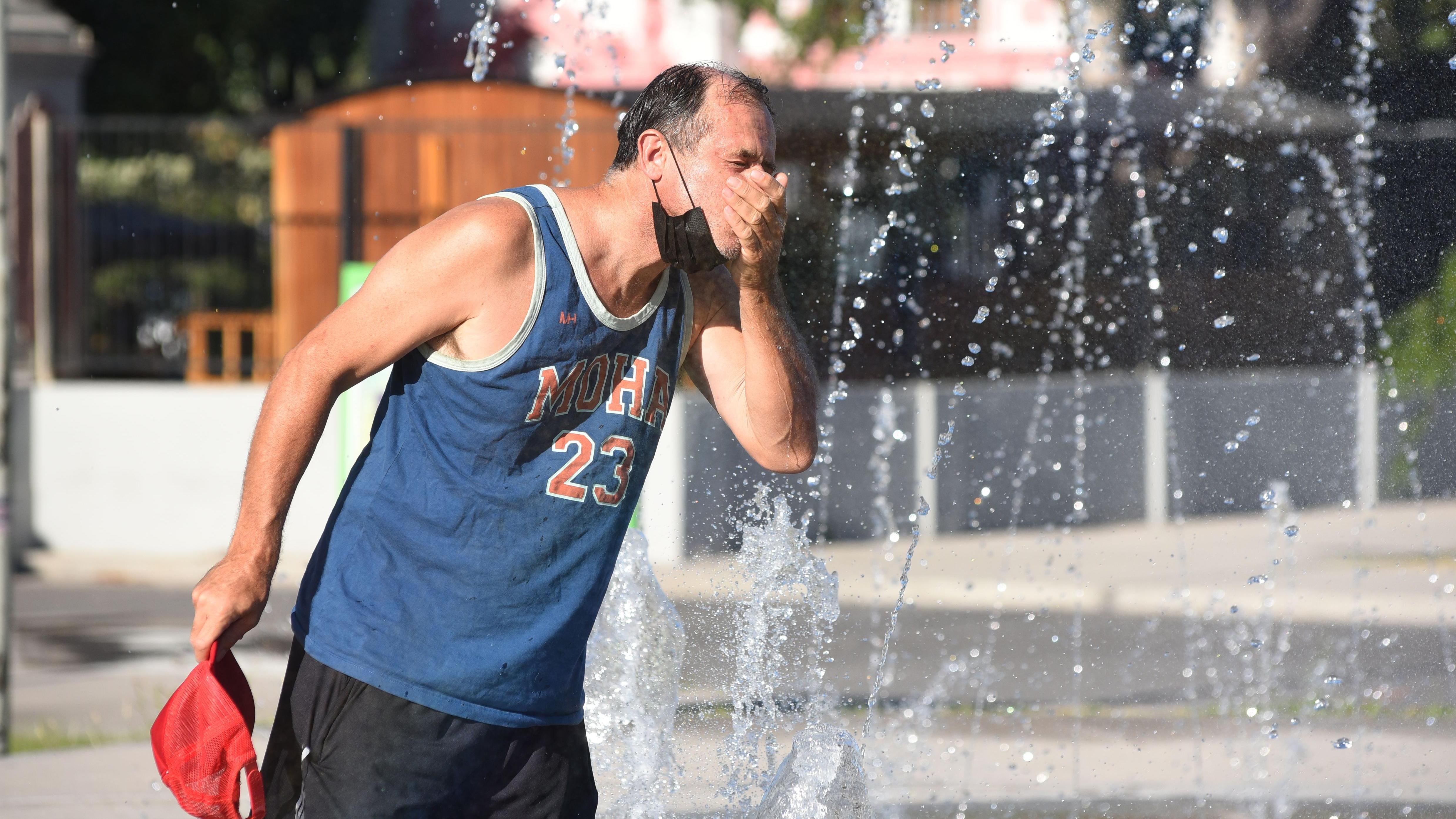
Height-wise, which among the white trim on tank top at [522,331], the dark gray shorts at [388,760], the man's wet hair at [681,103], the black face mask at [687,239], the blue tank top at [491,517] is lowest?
the dark gray shorts at [388,760]

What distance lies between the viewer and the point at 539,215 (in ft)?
6.84

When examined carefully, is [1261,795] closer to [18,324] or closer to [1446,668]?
[1446,668]

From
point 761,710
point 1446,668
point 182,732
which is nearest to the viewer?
point 182,732

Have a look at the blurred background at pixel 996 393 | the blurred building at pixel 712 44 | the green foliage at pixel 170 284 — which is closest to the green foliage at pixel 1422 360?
the blurred background at pixel 996 393

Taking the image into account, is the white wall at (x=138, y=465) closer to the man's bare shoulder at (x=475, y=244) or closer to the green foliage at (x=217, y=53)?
the man's bare shoulder at (x=475, y=244)

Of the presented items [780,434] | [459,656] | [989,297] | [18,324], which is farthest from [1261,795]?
[18,324]

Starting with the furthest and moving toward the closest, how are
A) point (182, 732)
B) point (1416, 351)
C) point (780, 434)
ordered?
point (1416, 351) → point (780, 434) → point (182, 732)

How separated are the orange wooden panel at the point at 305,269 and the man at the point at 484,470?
8.30m

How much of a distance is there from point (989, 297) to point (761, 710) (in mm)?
4502

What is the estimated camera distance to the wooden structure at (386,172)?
948 cm

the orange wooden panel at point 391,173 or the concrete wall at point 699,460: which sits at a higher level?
the orange wooden panel at point 391,173

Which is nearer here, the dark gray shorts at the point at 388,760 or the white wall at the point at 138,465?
the dark gray shorts at the point at 388,760

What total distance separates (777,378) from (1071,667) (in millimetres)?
4347

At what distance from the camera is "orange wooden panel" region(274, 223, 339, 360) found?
10188mm
